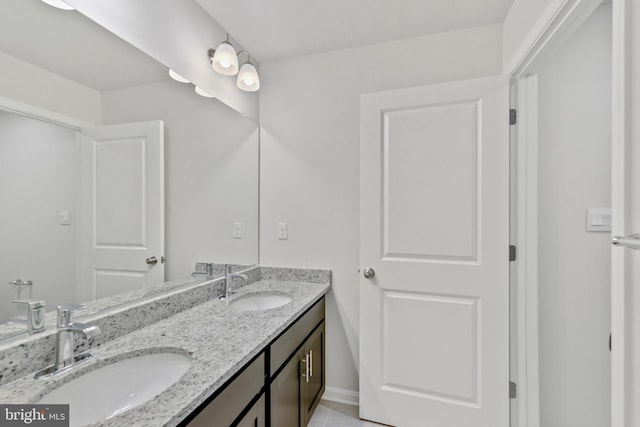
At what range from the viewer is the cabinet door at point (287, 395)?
129cm

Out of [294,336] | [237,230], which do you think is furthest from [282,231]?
[294,336]

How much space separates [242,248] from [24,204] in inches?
47.8

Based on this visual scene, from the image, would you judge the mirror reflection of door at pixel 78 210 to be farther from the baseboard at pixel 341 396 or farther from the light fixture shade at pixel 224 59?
the baseboard at pixel 341 396

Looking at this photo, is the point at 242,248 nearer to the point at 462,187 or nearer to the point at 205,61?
the point at 205,61

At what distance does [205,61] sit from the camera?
1718mm

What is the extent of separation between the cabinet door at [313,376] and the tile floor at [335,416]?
72 mm

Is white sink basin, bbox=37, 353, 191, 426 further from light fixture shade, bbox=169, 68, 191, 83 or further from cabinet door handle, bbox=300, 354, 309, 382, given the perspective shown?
light fixture shade, bbox=169, 68, 191, 83

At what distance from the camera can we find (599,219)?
1596 millimetres

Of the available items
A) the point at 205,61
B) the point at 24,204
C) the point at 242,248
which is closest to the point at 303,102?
the point at 205,61

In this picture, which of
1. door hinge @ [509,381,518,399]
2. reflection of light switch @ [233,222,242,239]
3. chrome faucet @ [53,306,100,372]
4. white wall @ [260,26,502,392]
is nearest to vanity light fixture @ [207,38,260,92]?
white wall @ [260,26,502,392]

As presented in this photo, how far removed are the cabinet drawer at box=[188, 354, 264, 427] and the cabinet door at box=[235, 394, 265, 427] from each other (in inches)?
1.5

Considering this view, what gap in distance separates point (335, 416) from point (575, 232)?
1739 millimetres

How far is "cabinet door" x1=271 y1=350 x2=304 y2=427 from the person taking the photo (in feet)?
4.23

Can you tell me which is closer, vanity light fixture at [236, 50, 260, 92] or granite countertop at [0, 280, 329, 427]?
granite countertop at [0, 280, 329, 427]
